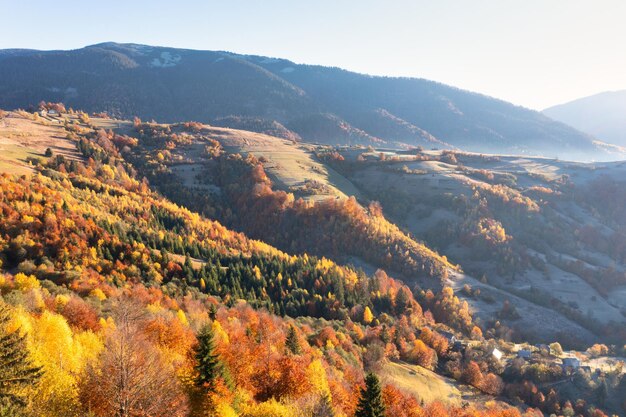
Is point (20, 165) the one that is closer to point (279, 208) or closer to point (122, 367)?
point (279, 208)

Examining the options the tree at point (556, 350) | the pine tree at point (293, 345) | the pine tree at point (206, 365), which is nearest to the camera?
the pine tree at point (206, 365)

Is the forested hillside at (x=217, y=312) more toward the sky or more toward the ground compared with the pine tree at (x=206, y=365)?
more toward the ground

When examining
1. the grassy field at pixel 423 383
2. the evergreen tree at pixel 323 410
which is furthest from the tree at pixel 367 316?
the evergreen tree at pixel 323 410

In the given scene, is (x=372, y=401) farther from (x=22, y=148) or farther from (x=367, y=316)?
(x=22, y=148)

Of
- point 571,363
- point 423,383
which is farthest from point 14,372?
point 571,363

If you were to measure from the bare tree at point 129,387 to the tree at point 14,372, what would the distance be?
175 inches

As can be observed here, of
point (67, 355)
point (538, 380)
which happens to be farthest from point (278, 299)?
point (67, 355)

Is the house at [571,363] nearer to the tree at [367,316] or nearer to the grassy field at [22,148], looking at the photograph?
the tree at [367,316]

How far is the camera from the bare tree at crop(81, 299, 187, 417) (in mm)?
27078

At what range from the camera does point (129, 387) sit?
89.7ft

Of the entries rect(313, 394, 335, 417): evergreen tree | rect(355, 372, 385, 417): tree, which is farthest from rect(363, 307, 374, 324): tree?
rect(355, 372, 385, 417): tree

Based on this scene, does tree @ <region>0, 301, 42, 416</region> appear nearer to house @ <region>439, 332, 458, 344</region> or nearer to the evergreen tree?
the evergreen tree

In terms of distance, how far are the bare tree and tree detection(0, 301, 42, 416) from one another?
445 cm

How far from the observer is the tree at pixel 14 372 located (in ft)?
83.6
